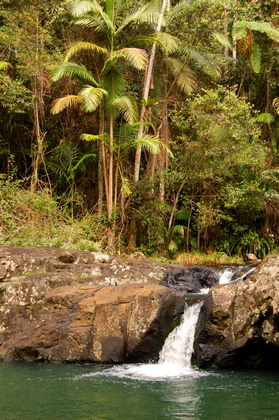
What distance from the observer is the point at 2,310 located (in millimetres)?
9734

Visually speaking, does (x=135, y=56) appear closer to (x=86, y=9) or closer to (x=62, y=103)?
(x=86, y=9)

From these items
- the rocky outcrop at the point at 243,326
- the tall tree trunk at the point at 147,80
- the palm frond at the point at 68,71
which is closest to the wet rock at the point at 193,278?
the rocky outcrop at the point at 243,326

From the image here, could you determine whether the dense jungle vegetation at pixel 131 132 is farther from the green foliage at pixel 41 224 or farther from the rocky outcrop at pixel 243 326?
the rocky outcrop at pixel 243 326

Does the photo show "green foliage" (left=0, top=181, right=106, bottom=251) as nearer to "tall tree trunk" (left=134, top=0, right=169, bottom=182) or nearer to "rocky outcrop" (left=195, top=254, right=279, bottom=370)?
"tall tree trunk" (left=134, top=0, right=169, bottom=182)

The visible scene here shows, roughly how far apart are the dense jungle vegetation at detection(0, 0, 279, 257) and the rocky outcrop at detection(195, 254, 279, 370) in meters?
7.14

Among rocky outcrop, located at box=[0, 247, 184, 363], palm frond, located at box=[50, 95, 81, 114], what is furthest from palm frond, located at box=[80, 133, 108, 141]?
rocky outcrop, located at box=[0, 247, 184, 363]

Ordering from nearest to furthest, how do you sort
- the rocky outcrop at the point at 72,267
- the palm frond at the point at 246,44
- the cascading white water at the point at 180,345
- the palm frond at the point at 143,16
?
the cascading white water at the point at 180,345 < the rocky outcrop at the point at 72,267 < the palm frond at the point at 143,16 < the palm frond at the point at 246,44

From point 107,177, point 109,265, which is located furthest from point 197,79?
point 109,265

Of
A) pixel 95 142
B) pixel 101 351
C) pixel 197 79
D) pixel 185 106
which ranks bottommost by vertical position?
pixel 101 351

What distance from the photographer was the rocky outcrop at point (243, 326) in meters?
8.20

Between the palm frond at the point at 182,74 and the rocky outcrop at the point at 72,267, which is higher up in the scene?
the palm frond at the point at 182,74

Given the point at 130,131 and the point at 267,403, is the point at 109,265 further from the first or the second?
the point at 130,131

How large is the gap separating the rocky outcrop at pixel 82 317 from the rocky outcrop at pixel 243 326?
3.22 ft

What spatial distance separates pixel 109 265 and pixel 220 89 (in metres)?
9.67
